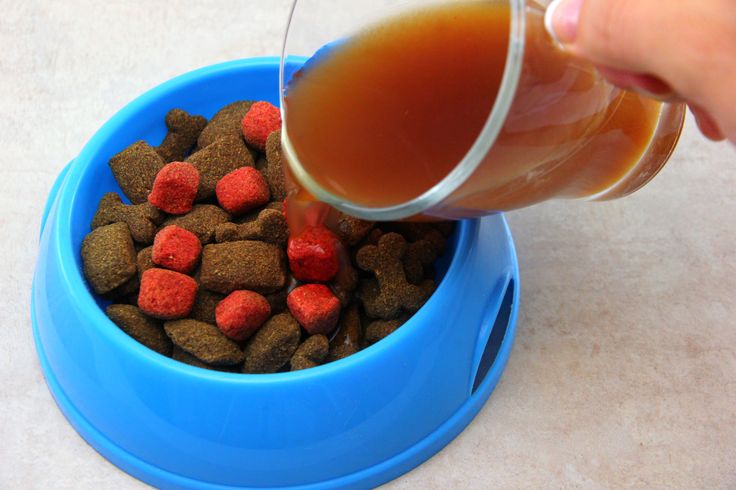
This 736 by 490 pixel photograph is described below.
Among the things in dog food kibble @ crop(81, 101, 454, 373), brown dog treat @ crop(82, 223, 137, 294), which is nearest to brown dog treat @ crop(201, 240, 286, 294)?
dog food kibble @ crop(81, 101, 454, 373)

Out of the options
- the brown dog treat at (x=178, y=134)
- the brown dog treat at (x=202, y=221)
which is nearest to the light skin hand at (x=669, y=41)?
Answer: the brown dog treat at (x=202, y=221)

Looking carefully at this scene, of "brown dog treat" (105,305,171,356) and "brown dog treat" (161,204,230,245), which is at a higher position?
"brown dog treat" (161,204,230,245)

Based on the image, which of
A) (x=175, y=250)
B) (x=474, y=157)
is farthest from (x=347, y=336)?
(x=474, y=157)

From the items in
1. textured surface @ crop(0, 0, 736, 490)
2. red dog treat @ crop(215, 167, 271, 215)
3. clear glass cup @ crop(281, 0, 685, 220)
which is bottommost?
textured surface @ crop(0, 0, 736, 490)

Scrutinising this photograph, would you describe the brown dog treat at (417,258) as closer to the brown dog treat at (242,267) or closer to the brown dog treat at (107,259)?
the brown dog treat at (242,267)

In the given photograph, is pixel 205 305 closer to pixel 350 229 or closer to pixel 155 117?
pixel 350 229

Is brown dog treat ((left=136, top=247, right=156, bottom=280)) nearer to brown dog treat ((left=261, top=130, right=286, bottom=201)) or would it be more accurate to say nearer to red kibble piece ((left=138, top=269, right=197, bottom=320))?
red kibble piece ((left=138, top=269, right=197, bottom=320))
